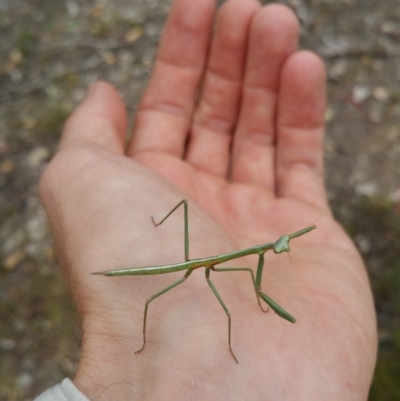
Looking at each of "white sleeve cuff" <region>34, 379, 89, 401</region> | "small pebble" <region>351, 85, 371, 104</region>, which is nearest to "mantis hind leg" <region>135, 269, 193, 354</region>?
"white sleeve cuff" <region>34, 379, 89, 401</region>

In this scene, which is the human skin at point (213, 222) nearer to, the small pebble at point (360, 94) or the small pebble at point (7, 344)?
the small pebble at point (7, 344)

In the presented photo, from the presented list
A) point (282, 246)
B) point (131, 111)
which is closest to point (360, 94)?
point (131, 111)

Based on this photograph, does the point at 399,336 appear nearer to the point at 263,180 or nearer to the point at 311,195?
the point at 311,195

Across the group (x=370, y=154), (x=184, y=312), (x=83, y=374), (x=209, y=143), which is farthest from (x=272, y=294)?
(x=370, y=154)

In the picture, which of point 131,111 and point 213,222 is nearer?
point 213,222

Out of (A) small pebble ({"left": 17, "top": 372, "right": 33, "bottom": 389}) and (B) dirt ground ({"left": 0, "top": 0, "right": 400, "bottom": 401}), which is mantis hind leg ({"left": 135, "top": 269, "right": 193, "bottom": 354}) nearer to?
(B) dirt ground ({"left": 0, "top": 0, "right": 400, "bottom": 401})

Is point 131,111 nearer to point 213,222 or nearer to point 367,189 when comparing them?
point 367,189
